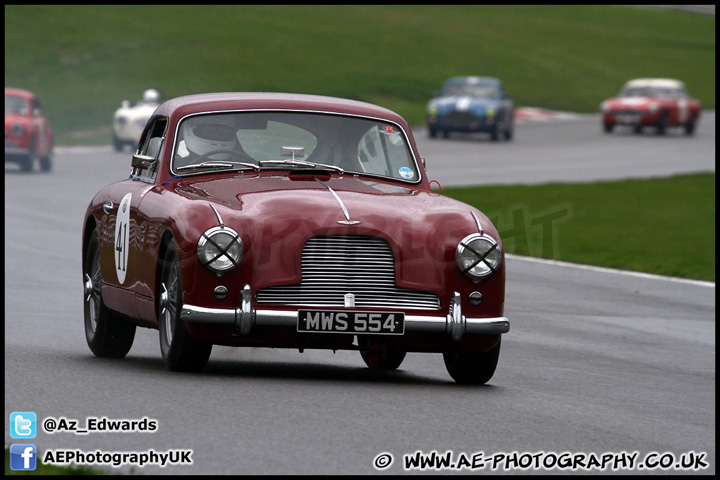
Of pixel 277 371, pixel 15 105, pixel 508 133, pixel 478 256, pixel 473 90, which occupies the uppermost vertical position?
pixel 473 90

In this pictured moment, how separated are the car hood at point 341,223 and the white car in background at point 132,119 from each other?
26.0m

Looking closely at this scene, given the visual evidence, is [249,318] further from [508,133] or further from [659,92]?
[659,92]

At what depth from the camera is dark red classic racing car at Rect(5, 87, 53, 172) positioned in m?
28.4

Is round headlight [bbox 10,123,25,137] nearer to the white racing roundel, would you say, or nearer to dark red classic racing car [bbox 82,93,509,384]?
the white racing roundel

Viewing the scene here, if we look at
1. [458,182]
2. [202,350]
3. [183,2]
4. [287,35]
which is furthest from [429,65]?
[202,350]

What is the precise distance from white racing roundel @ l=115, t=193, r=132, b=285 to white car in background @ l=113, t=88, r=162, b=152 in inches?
985

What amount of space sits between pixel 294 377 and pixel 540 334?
3693 mm

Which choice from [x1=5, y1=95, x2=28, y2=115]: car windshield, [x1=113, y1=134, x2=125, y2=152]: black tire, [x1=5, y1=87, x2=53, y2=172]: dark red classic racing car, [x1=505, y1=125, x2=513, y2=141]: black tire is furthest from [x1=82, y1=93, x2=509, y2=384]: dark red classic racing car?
[x1=505, y1=125, x2=513, y2=141]: black tire

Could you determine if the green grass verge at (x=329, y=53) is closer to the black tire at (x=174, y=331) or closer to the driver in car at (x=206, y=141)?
the driver in car at (x=206, y=141)

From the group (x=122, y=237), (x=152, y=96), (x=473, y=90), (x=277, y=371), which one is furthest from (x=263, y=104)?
A: (x=473, y=90)

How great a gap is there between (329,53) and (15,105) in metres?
29.1

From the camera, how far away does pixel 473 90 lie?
3844 cm

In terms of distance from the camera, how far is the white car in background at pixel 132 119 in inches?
1331

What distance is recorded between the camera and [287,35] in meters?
60.6
